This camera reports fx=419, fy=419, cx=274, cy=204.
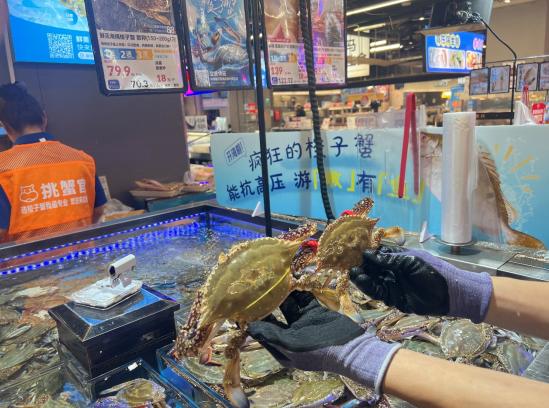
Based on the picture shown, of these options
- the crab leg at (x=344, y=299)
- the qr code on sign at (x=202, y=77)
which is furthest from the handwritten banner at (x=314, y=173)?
the crab leg at (x=344, y=299)

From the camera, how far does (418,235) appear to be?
164 cm

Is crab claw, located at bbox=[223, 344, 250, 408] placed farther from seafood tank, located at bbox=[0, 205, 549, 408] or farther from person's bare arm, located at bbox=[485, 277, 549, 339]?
person's bare arm, located at bbox=[485, 277, 549, 339]

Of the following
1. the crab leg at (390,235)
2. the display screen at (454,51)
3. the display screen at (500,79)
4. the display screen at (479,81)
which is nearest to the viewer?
the crab leg at (390,235)

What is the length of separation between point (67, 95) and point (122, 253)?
2.16 metres

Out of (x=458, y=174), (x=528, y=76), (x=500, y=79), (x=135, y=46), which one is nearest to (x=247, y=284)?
(x=458, y=174)

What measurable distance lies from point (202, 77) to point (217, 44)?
0.15 metres

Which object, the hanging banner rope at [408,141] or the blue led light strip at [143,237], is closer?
the hanging banner rope at [408,141]

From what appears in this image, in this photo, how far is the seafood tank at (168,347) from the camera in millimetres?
970

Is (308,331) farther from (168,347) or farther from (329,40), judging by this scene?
(329,40)

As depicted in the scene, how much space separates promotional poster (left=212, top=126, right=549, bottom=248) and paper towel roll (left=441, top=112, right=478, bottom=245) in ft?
0.37

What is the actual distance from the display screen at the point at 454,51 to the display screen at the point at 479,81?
2.57 meters

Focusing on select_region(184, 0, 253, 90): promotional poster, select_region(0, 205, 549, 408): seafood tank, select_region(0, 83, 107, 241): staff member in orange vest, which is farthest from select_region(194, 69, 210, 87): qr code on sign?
select_region(0, 83, 107, 241): staff member in orange vest

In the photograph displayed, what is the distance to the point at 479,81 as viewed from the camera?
3.48 meters

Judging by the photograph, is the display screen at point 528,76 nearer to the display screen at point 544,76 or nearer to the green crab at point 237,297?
the display screen at point 544,76
